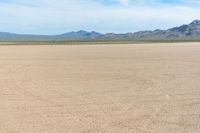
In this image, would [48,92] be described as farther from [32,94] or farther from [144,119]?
[144,119]

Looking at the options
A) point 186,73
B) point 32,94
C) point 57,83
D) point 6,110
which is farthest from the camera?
point 186,73

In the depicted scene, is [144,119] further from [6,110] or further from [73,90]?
[73,90]

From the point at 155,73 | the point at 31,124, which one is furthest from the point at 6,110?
the point at 155,73

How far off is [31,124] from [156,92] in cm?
586

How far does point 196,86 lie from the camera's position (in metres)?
15.3

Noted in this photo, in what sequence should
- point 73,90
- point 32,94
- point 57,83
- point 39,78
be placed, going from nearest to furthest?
1. point 32,94
2. point 73,90
3. point 57,83
4. point 39,78

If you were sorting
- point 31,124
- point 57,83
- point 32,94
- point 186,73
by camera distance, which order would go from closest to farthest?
point 31,124 → point 32,94 → point 57,83 → point 186,73

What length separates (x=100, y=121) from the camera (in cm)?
953

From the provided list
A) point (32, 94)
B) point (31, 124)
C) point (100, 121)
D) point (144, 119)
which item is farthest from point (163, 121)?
point (32, 94)

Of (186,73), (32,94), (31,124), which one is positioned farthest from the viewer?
(186,73)

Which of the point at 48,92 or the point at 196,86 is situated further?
the point at 196,86

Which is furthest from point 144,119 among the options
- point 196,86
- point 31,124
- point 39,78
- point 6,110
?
point 39,78

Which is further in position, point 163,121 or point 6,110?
point 6,110

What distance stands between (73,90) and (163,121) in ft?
18.2
